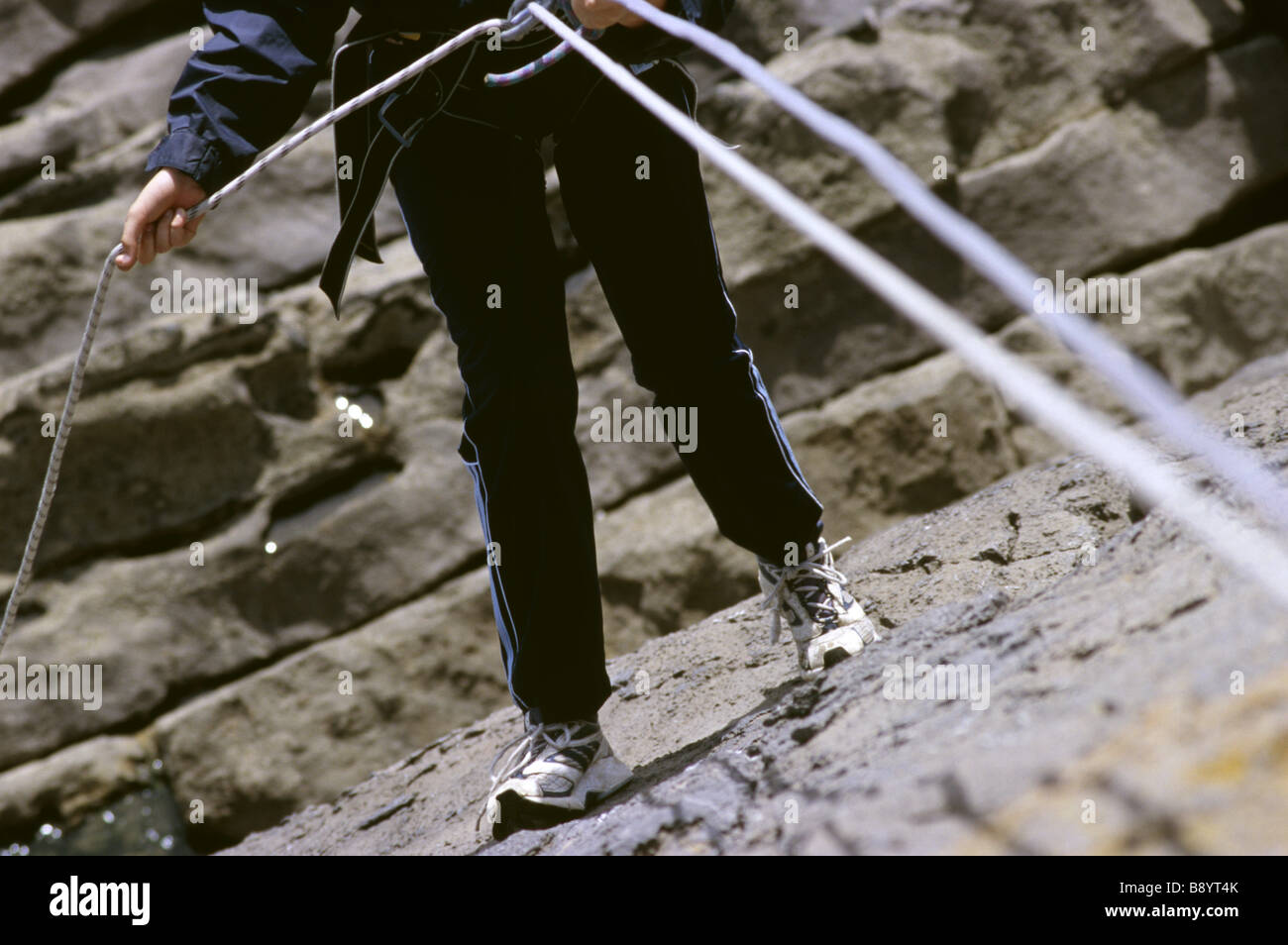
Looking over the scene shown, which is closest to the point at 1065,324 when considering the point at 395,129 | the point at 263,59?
the point at 395,129

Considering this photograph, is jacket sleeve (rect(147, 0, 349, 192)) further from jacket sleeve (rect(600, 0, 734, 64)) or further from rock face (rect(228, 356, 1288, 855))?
rock face (rect(228, 356, 1288, 855))

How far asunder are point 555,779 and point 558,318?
0.74 metres

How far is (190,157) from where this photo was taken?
165cm

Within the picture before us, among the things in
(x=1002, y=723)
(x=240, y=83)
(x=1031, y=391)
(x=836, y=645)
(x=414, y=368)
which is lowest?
(x=836, y=645)

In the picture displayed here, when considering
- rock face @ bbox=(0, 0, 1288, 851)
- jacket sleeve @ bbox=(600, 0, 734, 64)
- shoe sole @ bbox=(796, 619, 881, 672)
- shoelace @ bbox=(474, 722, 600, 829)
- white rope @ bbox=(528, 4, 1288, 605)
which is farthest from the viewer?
rock face @ bbox=(0, 0, 1288, 851)

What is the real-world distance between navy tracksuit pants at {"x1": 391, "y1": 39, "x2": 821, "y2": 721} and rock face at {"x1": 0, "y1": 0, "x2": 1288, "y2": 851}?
2295mm

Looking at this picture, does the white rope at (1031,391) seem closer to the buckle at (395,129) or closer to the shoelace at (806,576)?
the buckle at (395,129)

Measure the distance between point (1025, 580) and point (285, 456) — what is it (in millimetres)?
3051

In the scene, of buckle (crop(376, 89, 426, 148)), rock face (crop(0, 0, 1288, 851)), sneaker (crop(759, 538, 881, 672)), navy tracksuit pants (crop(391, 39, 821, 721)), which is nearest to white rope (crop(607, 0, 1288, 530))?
navy tracksuit pants (crop(391, 39, 821, 721))

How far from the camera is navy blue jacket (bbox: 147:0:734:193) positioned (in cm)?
164

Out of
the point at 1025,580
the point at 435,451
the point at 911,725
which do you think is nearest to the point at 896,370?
the point at 435,451

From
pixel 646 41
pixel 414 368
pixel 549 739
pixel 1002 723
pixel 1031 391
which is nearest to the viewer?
pixel 1031 391

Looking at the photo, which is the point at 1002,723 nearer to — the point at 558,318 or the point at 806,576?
the point at 806,576
